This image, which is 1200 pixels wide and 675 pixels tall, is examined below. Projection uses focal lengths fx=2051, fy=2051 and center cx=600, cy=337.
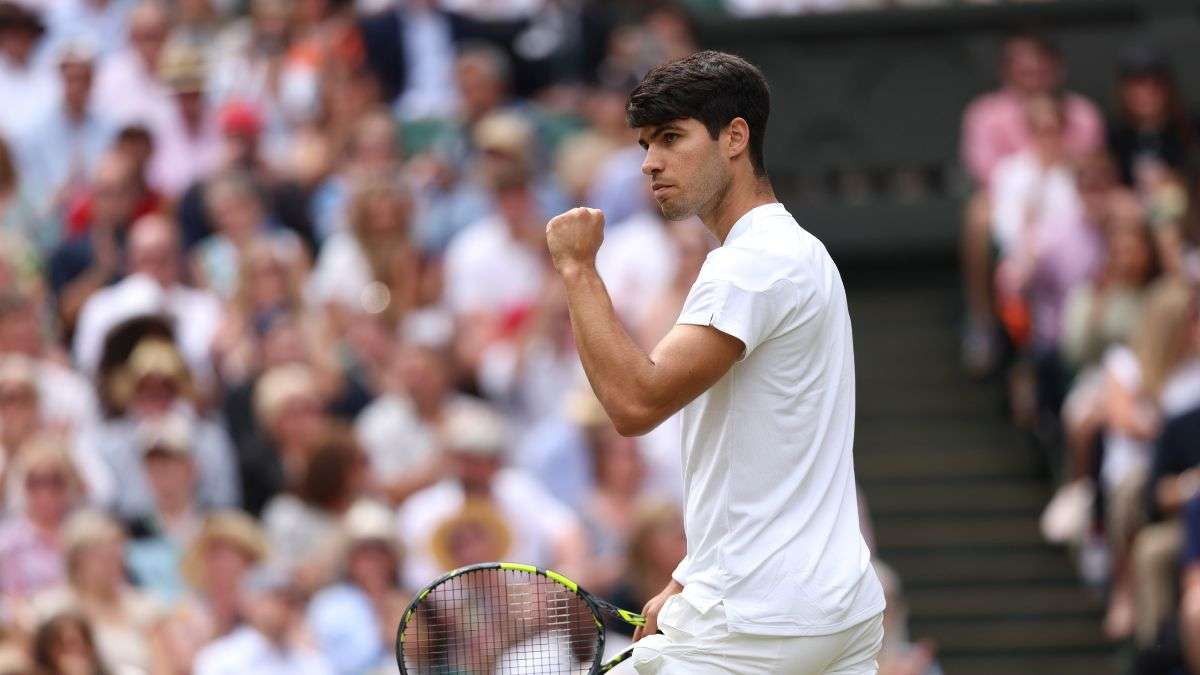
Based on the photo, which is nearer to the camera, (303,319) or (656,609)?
(656,609)

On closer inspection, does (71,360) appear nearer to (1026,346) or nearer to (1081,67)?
(1026,346)

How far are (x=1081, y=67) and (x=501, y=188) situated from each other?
14.6 ft

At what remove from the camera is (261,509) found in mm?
8766

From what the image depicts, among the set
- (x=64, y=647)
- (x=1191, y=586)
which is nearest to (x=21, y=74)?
(x=64, y=647)

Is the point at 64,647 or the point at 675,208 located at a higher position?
the point at 675,208

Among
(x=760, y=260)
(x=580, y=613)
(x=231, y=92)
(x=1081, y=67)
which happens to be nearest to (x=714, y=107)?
(x=760, y=260)

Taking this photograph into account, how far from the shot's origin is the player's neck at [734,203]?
407cm

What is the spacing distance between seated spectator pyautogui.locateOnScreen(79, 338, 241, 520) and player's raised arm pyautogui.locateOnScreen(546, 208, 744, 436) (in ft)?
16.4

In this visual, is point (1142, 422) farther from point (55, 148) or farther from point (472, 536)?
point (55, 148)

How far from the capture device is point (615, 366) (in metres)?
3.81

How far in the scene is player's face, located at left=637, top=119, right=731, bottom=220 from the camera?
400 centimetres

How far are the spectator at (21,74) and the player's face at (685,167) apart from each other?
7.70m

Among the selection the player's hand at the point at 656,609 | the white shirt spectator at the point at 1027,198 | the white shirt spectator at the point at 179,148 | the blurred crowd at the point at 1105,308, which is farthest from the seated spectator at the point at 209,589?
the white shirt spectator at the point at 1027,198

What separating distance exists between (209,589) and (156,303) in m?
1.91
